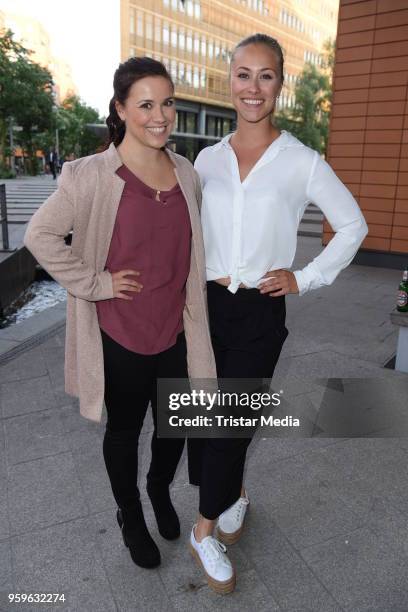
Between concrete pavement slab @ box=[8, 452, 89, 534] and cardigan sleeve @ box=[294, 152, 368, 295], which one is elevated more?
cardigan sleeve @ box=[294, 152, 368, 295]

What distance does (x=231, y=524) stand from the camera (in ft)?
8.05

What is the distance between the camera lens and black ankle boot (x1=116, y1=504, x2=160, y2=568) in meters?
2.25

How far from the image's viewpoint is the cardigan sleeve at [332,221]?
6.66ft

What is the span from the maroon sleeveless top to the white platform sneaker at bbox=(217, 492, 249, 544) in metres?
0.96

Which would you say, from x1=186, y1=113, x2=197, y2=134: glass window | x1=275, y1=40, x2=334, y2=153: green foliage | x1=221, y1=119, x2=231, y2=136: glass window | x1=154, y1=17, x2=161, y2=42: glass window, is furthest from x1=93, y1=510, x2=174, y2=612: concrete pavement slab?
x1=221, y1=119, x2=231, y2=136: glass window

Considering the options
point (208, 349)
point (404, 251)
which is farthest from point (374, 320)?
point (208, 349)

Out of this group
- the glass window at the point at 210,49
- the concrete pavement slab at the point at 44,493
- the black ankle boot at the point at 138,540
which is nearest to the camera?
the black ankle boot at the point at 138,540

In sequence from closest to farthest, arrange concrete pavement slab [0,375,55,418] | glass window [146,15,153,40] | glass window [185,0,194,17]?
concrete pavement slab [0,375,55,418], glass window [146,15,153,40], glass window [185,0,194,17]

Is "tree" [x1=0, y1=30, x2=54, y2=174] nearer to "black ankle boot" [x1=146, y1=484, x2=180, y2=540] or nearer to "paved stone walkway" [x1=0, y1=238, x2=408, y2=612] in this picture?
"paved stone walkway" [x1=0, y1=238, x2=408, y2=612]

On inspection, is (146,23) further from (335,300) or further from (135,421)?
(135,421)

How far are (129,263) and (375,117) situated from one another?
28.5 feet

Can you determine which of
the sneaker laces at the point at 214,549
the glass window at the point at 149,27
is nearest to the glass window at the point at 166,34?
the glass window at the point at 149,27
